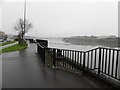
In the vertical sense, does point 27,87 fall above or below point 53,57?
below

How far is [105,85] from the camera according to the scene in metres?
4.41

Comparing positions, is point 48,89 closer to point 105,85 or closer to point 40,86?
point 40,86

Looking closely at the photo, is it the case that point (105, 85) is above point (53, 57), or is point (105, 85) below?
below

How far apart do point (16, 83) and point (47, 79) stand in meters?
1.05

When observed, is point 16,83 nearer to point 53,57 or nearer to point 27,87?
point 27,87

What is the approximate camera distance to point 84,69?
18.7ft

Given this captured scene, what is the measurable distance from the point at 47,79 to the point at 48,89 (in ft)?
3.19

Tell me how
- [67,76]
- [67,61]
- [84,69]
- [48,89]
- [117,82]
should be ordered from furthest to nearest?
[67,61], [84,69], [67,76], [117,82], [48,89]

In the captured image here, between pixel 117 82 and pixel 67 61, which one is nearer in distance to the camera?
pixel 117 82

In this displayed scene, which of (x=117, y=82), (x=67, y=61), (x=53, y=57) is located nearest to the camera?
(x=117, y=82)

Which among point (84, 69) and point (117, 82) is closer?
point (117, 82)

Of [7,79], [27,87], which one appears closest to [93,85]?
[27,87]

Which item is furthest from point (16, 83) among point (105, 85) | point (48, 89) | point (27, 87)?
point (105, 85)

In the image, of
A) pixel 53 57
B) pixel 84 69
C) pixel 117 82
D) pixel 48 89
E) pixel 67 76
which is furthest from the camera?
pixel 53 57
